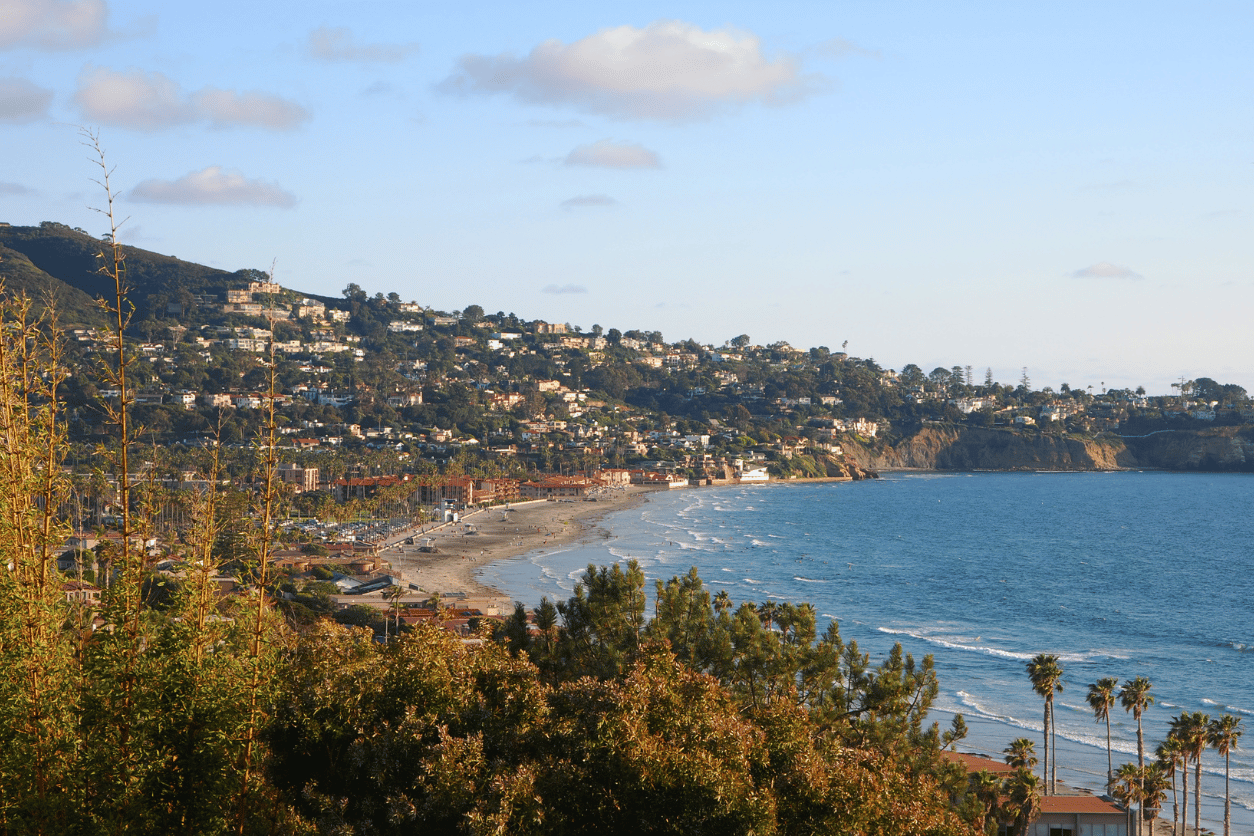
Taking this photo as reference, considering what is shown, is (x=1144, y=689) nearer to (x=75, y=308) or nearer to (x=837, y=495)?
Result: (x=837, y=495)

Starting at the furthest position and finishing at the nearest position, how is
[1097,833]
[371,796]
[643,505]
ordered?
→ [643,505] → [1097,833] → [371,796]

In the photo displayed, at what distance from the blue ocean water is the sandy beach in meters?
2.43

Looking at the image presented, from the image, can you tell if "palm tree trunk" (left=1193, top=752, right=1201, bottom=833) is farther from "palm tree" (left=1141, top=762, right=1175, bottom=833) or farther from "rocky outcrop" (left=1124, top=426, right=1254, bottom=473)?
"rocky outcrop" (left=1124, top=426, right=1254, bottom=473)

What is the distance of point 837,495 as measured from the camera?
143 meters

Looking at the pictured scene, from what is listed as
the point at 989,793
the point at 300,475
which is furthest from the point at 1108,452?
the point at 989,793

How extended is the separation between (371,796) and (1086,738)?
31.5 metres

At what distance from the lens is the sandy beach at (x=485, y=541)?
6003cm

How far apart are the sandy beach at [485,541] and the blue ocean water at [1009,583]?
2.43 meters

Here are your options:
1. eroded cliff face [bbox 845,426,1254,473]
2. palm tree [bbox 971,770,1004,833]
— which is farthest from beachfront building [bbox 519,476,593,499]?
palm tree [bbox 971,770,1004,833]

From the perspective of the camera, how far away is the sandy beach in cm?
6003

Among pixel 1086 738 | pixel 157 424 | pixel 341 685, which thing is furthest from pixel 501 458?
pixel 341 685

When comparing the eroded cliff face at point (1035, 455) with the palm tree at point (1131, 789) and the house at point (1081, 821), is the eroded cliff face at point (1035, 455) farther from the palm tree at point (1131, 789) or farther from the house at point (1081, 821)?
the house at point (1081, 821)

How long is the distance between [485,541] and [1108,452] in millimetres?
147726

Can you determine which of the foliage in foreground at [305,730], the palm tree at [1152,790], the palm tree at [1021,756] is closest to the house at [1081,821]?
the palm tree at [1152,790]
